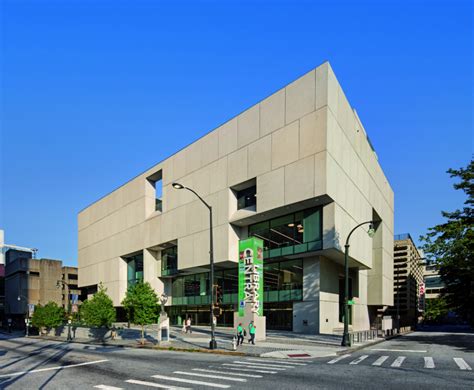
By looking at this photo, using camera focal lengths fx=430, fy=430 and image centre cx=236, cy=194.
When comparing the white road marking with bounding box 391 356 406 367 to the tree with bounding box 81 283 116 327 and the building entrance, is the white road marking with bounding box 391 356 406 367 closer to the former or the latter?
the building entrance

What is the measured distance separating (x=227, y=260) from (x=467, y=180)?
979 inches

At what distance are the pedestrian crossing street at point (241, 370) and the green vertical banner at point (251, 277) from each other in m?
10.4

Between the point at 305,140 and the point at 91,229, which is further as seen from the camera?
the point at 91,229

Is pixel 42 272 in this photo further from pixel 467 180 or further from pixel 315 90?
pixel 467 180

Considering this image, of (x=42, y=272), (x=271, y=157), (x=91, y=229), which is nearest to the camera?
(x=271, y=157)

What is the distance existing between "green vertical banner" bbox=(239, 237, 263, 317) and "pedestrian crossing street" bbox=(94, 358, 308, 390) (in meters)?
11.7

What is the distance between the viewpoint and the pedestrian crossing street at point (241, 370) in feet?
50.0

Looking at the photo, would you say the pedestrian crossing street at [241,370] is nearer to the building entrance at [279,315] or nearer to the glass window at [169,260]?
the building entrance at [279,315]

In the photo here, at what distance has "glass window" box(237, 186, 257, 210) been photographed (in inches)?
1860

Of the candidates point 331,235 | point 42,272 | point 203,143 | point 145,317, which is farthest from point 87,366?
point 42,272

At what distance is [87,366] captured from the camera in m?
21.0

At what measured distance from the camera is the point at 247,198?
4794 centimetres

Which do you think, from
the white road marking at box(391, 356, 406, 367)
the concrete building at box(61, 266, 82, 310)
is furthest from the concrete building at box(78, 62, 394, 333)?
the concrete building at box(61, 266, 82, 310)

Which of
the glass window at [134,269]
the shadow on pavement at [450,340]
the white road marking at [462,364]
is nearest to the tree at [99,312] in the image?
the glass window at [134,269]
